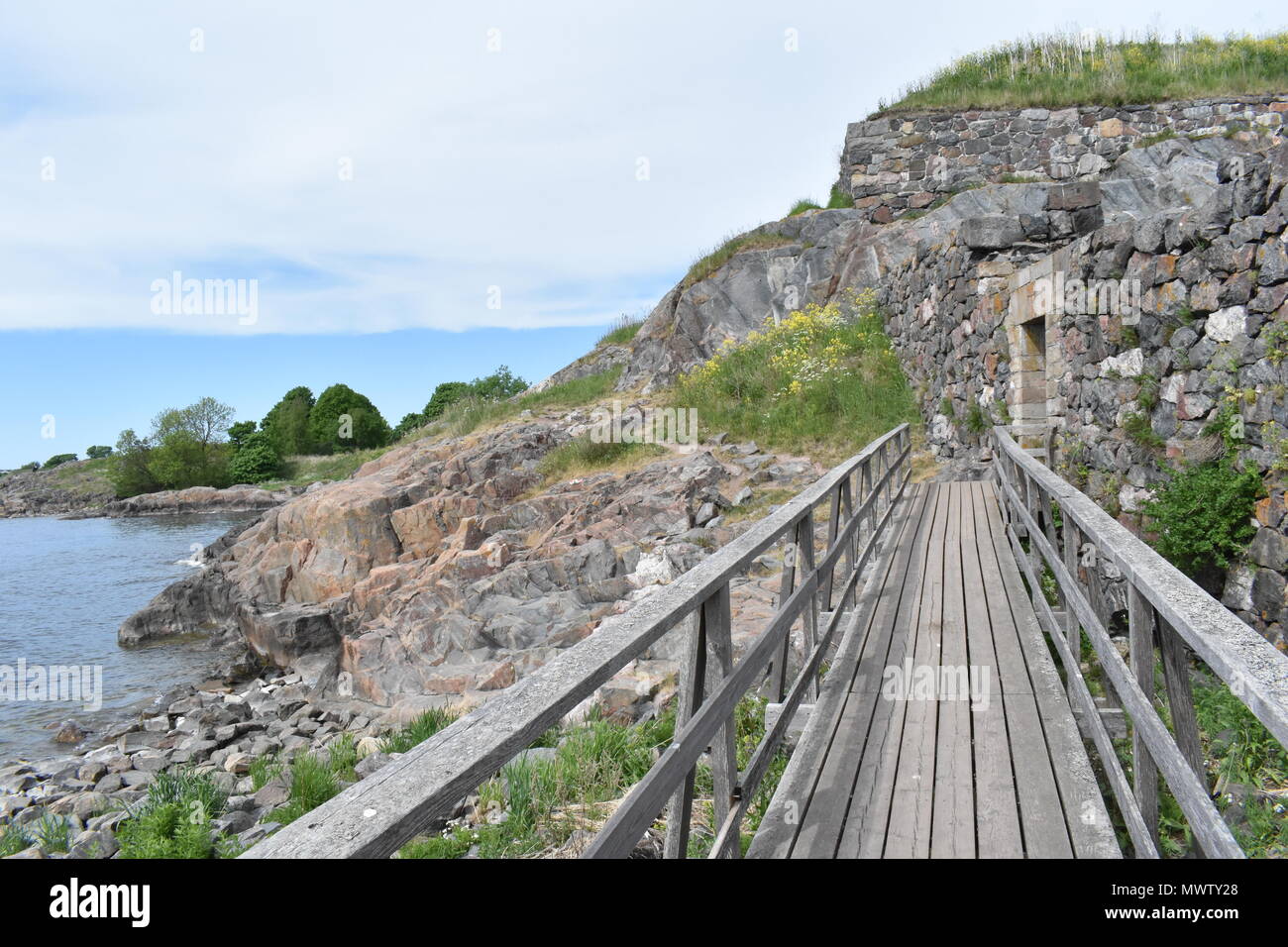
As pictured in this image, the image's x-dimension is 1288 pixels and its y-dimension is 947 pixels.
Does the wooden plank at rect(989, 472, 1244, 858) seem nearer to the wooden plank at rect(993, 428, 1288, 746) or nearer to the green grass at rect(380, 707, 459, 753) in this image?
the wooden plank at rect(993, 428, 1288, 746)

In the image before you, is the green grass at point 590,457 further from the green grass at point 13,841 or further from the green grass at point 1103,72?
the green grass at point 1103,72

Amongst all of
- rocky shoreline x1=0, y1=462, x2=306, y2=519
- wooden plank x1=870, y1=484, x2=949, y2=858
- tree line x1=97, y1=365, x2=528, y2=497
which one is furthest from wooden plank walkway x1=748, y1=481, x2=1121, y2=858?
tree line x1=97, y1=365, x2=528, y2=497

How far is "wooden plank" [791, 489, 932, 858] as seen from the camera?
2.91 metres

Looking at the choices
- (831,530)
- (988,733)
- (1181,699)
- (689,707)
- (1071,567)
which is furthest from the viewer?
(831,530)

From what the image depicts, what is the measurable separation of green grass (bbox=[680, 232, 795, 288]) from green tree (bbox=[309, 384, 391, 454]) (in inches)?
1937

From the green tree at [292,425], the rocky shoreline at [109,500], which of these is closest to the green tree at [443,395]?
the green tree at [292,425]

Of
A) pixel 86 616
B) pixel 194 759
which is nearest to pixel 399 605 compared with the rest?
pixel 194 759

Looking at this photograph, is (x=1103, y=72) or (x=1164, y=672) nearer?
(x=1164, y=672)

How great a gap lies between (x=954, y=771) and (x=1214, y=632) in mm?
1663

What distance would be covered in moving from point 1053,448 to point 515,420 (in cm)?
1307

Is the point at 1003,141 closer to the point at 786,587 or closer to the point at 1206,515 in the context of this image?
the point at 1206,515

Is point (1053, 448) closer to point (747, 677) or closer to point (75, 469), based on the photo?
point (747, 677)

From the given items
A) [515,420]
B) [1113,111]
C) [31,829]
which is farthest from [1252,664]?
[1113,111]

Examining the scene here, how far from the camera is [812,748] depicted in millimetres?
3631
